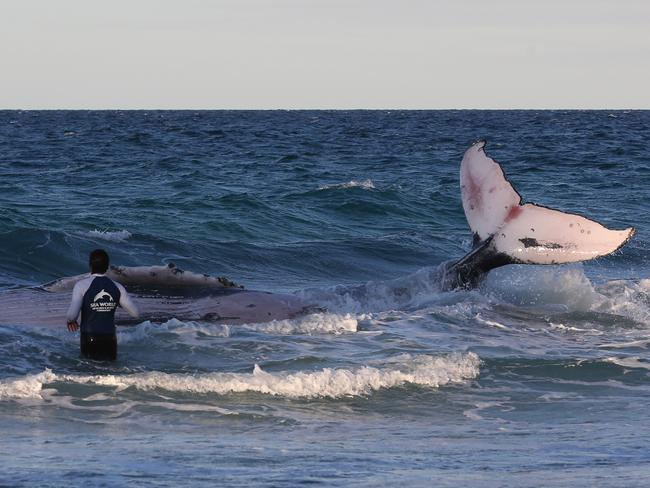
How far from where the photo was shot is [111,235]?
870 inches

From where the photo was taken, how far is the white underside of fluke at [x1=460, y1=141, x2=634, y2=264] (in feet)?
37.7

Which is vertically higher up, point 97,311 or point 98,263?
point 98,263

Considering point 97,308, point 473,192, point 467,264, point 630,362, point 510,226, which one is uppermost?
point 473,192

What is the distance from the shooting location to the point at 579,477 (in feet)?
23.6

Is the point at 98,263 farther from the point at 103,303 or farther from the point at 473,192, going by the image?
the point at 473,192

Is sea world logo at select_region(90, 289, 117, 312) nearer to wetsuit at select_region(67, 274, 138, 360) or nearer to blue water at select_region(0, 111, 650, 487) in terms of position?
wetsuit at select_region(67, 274, 138, 360)

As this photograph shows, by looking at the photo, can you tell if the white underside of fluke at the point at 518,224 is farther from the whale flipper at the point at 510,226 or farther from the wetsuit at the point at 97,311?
the wetsuit at the point at 97,311

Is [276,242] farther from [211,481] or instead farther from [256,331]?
[211,481]

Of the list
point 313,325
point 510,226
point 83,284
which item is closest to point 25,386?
point 83,284

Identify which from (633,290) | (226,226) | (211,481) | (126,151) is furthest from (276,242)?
(126,151)

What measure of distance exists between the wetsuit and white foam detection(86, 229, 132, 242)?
11.3m

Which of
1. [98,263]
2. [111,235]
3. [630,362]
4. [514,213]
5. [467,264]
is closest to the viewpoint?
[98,263]

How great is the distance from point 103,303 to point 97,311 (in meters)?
0.09

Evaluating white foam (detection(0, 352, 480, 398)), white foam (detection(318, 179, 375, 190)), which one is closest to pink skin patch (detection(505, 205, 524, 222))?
white foam (detection(0, 352, 480, 398))
